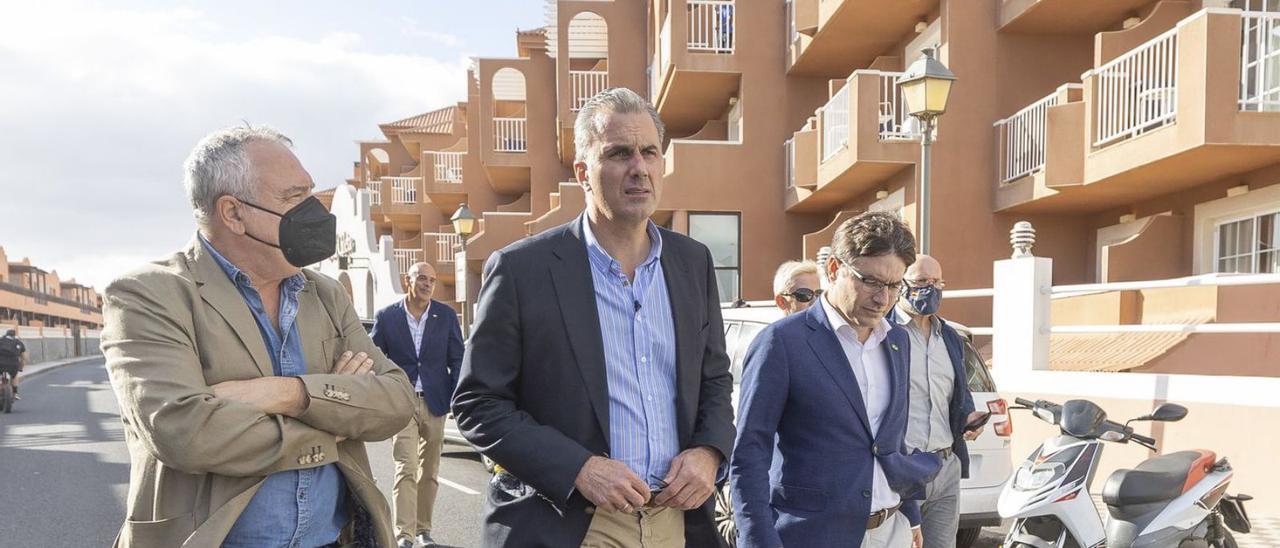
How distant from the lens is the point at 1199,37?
8.09 metres

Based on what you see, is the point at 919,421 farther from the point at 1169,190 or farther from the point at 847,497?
the point at 1169,190

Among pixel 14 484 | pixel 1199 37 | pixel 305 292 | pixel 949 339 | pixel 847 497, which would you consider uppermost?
pixel 1199 37

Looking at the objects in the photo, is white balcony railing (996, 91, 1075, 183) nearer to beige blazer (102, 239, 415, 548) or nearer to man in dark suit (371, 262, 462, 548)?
man in dark suit (371, 262, 462, 548)

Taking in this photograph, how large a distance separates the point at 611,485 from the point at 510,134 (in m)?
25.5

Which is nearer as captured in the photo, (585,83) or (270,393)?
(270,393)

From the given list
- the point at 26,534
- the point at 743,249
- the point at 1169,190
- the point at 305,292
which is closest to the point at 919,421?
the point at 305,292

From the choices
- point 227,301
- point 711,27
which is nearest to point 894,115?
point 711,27

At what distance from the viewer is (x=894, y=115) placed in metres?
12.6

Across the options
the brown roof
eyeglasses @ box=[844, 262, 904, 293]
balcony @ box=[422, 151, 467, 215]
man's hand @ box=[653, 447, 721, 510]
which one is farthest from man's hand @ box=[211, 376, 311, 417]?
the brown roof

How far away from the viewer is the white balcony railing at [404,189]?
116 ft

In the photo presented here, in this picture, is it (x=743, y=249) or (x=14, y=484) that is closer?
(x=14, y=484)

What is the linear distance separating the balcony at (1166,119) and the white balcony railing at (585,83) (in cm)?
1373

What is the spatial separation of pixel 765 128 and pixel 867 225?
46.9 feet

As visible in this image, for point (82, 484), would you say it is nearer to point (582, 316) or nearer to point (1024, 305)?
point (582, 316)
